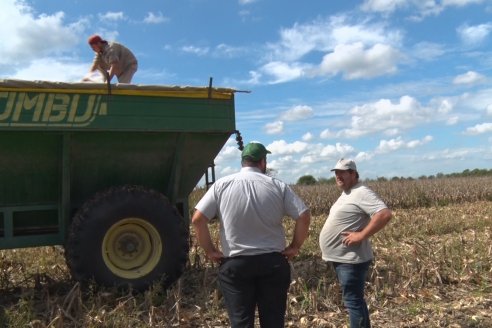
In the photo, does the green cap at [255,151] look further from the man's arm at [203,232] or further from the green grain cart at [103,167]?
the green grain cart at [103,167]

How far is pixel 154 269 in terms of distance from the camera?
5566 mm

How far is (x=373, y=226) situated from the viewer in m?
3.86

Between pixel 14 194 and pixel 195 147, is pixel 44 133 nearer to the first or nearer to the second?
pixel 14 194

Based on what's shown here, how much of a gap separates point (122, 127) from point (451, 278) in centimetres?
406

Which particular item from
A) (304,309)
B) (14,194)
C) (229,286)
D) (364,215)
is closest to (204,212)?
(229,286)

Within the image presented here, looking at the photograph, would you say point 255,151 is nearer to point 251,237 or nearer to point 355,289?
point 251,237

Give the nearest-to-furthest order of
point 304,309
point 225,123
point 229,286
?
point 229,286, point 304,309, point 225,123

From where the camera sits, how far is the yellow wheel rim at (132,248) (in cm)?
551

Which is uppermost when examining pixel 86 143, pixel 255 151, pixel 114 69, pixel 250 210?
pixel 114 69

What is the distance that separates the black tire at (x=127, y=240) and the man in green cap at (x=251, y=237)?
2228 mm

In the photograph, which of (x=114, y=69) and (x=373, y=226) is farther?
(x=114, y=69)

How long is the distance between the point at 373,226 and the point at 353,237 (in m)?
0.19

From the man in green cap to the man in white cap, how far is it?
764 millimetres

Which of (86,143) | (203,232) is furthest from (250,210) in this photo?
(86,143)
